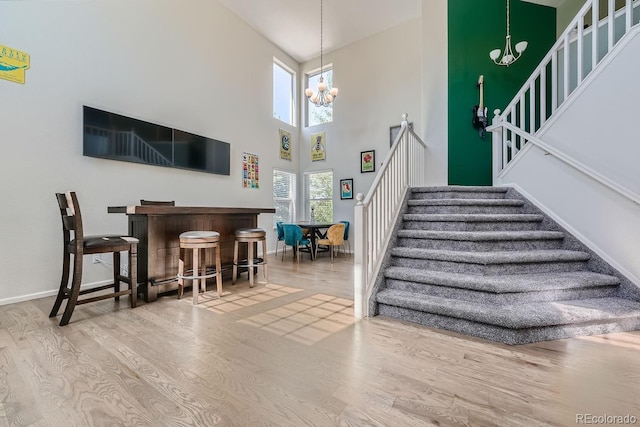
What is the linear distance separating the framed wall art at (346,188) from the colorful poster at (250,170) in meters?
1.98

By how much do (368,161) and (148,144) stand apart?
4.25m

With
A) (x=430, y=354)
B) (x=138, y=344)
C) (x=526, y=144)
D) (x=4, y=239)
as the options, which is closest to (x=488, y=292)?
(x=430, y=354)

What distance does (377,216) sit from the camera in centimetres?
256

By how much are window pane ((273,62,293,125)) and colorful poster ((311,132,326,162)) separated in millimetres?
779

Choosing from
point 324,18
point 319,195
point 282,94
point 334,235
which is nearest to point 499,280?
point 334,235

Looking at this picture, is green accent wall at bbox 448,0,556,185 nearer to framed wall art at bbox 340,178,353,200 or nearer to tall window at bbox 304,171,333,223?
framed wall art at bbox 340,178,353,200

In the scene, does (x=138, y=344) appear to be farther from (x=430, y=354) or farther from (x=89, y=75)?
(x=89, y=75)

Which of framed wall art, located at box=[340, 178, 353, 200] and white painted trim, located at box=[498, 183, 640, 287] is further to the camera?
framed wall art, located at box=[340, 178, 353, 200]

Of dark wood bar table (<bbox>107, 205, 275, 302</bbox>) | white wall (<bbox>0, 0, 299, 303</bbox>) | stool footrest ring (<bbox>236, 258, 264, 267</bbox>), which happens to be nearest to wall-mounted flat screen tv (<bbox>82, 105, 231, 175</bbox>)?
white wall (<bbox>0, 0, 299, 303</bbox>)

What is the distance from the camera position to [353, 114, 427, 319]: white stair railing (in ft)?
7.59

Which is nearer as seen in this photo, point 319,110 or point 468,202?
point 468,202

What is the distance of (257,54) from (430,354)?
6.37 m

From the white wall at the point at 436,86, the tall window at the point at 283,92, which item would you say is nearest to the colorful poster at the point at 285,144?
the tall window at the point at 283,92

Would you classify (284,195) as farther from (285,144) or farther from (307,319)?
(307,319)
